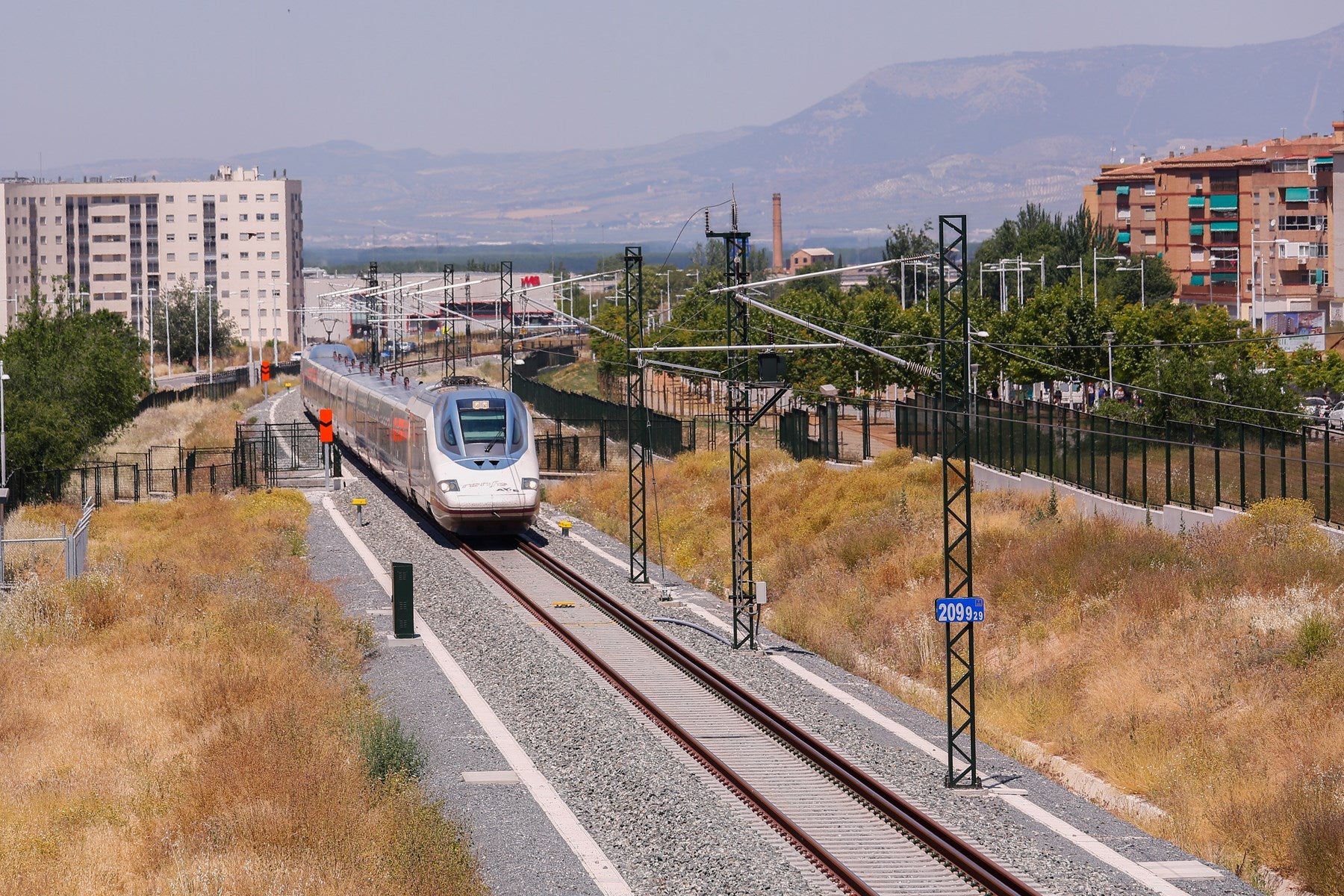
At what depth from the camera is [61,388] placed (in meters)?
54.8

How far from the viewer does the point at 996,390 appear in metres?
67.4

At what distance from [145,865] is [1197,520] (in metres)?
25.6

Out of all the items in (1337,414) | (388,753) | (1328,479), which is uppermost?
(1337,414)

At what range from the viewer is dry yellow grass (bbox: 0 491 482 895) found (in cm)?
1369

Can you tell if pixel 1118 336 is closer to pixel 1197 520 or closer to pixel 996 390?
pixel 996 390

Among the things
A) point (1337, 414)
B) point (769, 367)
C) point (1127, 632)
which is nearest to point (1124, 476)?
point (1127, 632)

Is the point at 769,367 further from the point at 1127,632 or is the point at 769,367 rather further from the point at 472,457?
the point at 472,457

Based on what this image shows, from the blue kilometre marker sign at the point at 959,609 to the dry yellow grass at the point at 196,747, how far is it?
21.1 ft

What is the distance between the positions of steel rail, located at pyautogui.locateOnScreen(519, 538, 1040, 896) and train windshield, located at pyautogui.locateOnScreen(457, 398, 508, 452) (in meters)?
6.45

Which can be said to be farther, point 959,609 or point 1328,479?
point 1328,479

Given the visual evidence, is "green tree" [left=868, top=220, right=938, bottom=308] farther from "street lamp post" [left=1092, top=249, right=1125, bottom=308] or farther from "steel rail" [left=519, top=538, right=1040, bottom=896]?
"steel rail" [left=519, top=538, right=1040, bottom=896]

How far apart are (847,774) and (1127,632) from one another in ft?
30.8

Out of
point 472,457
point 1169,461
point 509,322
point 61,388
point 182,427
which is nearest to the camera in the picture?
point 472,457

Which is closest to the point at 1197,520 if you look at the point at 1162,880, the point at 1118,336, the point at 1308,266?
the point at 1162,880
